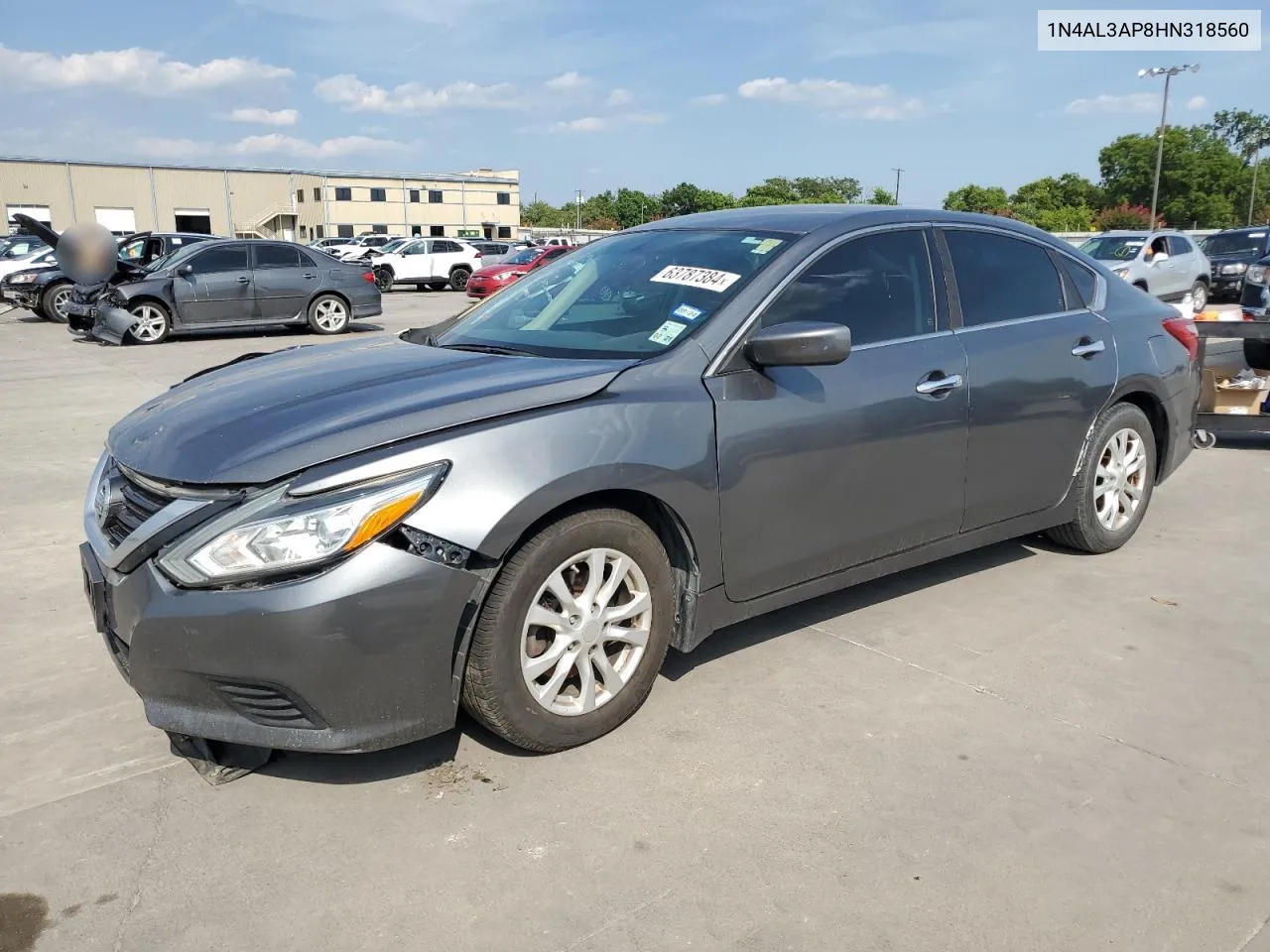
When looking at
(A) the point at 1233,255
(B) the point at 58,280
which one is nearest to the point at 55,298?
(B) the point at 58,280

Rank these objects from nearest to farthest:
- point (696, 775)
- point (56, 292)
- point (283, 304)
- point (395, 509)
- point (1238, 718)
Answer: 1. point (395, 509)
2. point (696, 775)
3. point (1238, 718)
4. point (283, 304)
5. point (56, 292)

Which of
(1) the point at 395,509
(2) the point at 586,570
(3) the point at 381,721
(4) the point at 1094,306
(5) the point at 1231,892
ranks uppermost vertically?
(4) the point at 1094,306

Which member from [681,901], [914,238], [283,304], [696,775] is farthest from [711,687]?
[283,304]

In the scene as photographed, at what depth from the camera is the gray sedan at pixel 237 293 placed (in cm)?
1500

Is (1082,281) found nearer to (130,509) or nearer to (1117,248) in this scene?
(130,509)

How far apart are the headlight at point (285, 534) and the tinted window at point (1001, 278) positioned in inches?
103

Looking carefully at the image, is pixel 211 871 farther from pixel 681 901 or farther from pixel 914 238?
pixel 914 238

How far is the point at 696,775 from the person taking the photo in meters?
3.02

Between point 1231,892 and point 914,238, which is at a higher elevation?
point 914,238

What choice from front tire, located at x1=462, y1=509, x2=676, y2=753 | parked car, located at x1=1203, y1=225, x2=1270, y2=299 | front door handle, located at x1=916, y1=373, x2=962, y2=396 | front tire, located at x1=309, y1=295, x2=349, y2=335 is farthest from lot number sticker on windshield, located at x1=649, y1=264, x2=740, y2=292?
parked car, located at x1=1203, y1=225, x2=1270, y2=299

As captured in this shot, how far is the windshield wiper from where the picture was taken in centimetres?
358

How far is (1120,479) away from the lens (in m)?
4.94

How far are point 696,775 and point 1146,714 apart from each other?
1.59m

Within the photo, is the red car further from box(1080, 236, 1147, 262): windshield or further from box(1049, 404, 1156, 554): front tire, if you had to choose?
box(1049, 404, 1156, 554): front tire
